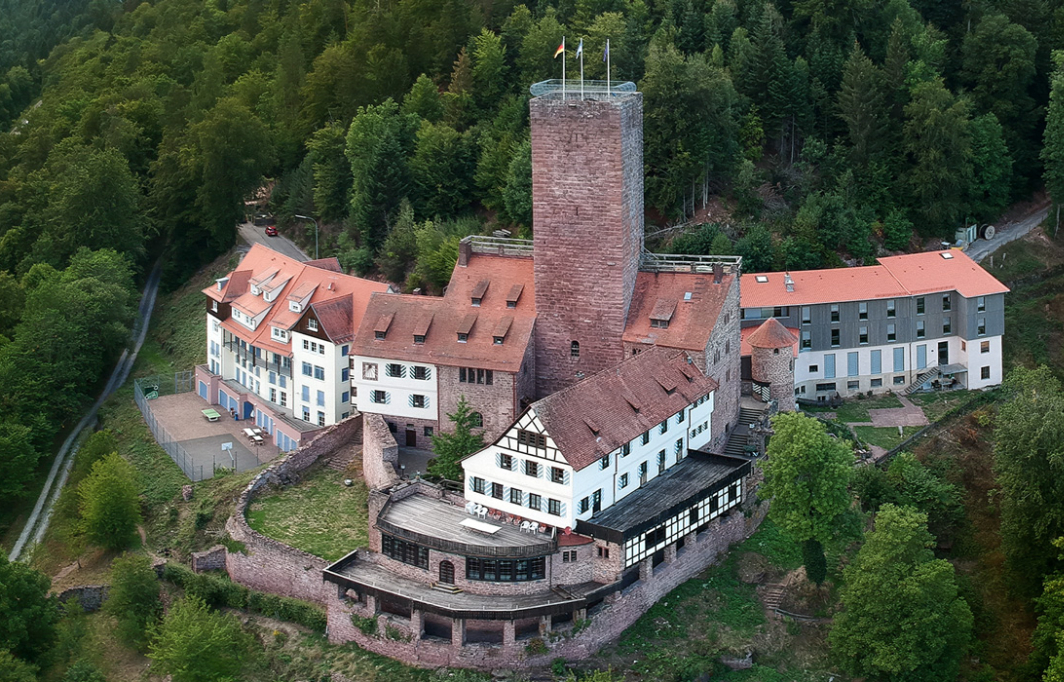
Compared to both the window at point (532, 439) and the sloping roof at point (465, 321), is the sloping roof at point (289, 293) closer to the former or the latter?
the sloping roof at point (465, 321)

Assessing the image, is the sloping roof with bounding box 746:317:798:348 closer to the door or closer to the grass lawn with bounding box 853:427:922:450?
the grass lawn with bounding box 853:427:922:450

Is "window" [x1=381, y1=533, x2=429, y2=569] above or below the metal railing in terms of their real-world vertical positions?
below

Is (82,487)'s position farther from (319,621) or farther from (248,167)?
(248,167)

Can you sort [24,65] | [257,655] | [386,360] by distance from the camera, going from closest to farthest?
[257,655]
[386,360]
[24,65]

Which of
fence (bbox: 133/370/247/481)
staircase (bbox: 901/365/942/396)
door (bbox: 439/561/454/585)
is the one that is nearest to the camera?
door (bbox: 439/561/454/585)

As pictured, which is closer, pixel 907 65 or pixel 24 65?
pixel 907 65

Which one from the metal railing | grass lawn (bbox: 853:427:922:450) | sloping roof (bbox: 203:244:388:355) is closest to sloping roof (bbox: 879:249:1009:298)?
grass lawn (bbox: 853:427:922:450)

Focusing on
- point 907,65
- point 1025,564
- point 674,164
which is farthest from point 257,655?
point 907,65
